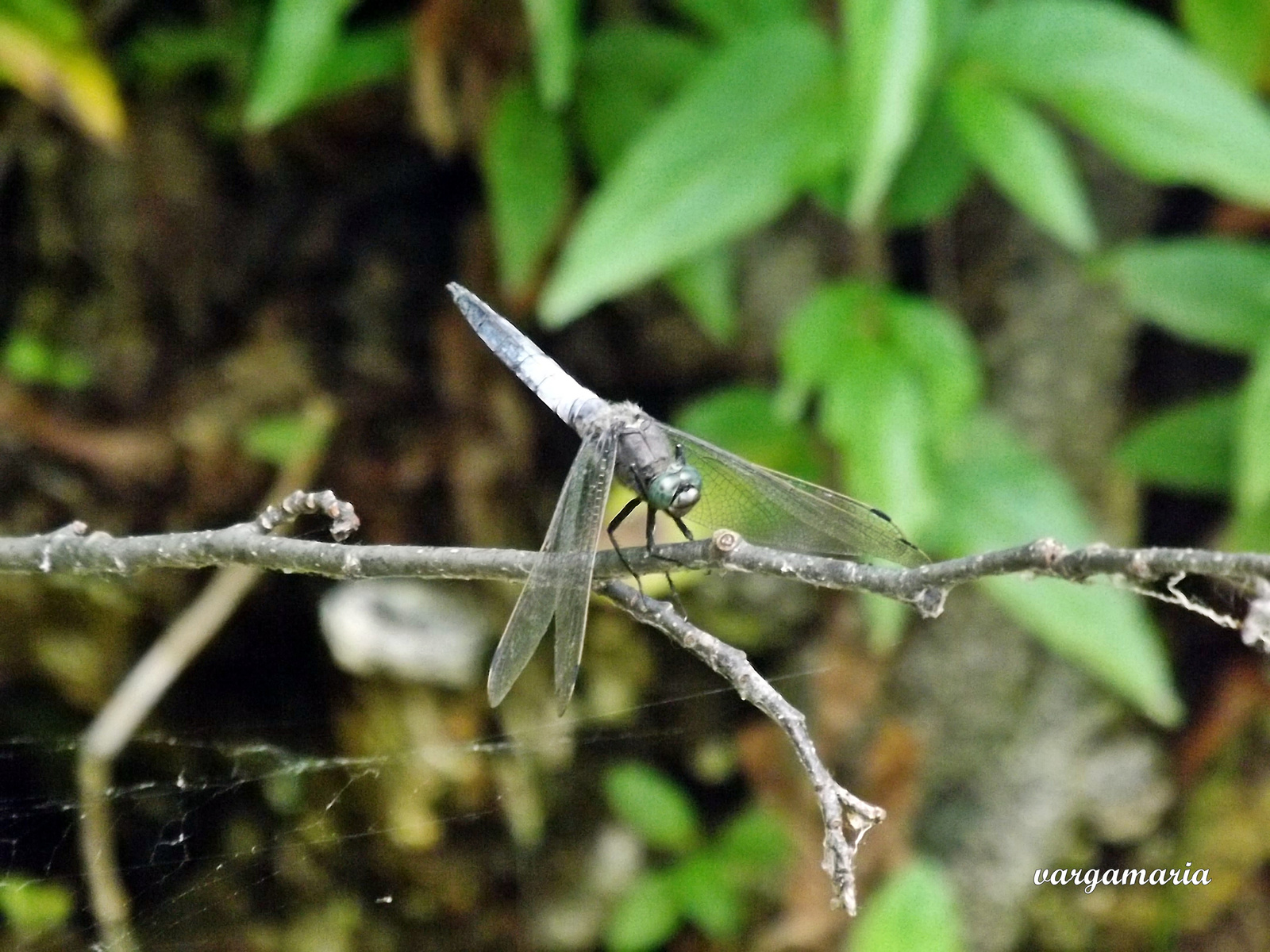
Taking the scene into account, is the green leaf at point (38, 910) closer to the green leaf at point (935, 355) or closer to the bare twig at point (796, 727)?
the bare twig at point (796, 727)

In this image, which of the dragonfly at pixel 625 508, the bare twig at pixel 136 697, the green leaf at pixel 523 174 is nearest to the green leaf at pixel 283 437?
the bare twig at pixel 136 697

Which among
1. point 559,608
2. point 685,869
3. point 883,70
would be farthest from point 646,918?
point 883,70

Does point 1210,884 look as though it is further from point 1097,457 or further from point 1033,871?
point 1097,457

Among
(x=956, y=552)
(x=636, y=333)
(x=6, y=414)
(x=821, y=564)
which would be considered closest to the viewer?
(x=821, y=564)

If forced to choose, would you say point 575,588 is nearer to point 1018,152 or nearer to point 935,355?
point 935,355

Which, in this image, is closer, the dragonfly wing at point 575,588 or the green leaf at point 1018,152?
the dragonfly wing at point 575,588

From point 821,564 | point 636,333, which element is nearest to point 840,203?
point 636,333
